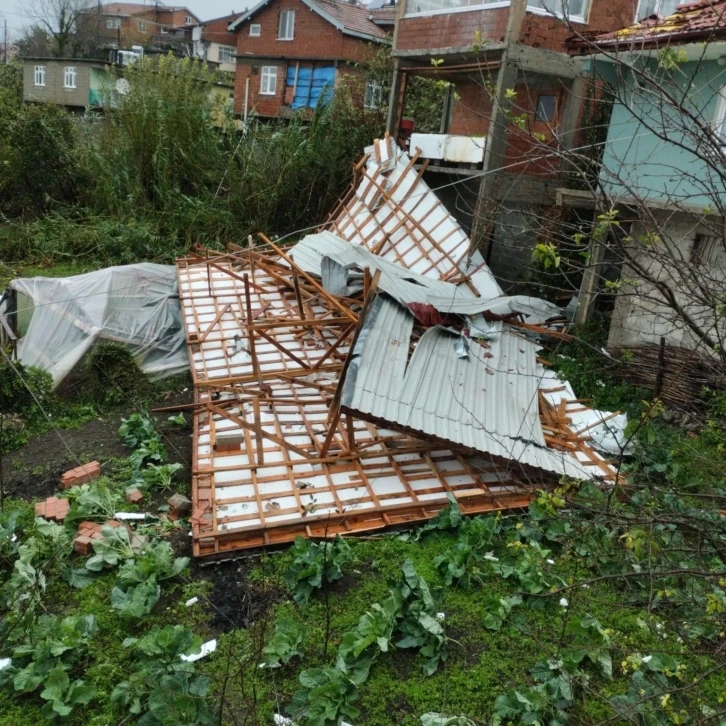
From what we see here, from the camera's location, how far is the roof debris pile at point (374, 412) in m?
5.95

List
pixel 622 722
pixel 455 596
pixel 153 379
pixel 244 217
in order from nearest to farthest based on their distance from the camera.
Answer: pixel 622 722 < pixel 455 596 < pixel 153 379 < pixel 244 217

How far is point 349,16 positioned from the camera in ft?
82.6

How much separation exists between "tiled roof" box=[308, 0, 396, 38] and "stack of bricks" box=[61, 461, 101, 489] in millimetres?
21562

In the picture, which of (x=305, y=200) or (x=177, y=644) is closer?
(x=177, y=644)

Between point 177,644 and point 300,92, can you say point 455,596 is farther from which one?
point 300,92

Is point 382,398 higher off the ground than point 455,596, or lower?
higher

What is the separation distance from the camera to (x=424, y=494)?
6.25 m

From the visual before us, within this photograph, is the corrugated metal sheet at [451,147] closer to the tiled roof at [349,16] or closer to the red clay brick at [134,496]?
the red clay brick at [134,496]

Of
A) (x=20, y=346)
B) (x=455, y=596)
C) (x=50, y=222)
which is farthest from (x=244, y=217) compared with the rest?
(x=455, y=596)

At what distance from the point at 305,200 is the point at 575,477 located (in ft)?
38.8

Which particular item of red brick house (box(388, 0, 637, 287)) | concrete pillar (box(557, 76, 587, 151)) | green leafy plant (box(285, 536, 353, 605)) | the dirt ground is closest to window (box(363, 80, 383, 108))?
red brick house (box(388, 0, 637, 287))

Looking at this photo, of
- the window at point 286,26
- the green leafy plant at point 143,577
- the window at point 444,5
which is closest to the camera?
the green leafy plant at point 143,577

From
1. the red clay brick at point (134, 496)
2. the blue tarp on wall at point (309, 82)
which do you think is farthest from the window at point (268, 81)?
the red clay brick at point (134, 496)

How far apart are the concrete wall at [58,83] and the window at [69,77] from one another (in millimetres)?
146
